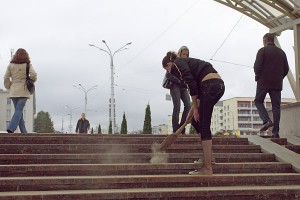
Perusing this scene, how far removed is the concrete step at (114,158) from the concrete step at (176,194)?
3.88 ft

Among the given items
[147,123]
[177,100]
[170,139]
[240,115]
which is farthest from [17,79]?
[240,115]

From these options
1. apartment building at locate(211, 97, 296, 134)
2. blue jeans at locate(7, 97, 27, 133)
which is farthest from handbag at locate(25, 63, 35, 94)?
apartment building at locate(211, 97, 296, 134)

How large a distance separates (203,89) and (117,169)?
1651 mm

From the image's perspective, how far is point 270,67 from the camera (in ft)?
25.8

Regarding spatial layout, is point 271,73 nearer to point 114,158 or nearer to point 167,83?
point 167,83

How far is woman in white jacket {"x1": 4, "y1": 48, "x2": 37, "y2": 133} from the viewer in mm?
8227

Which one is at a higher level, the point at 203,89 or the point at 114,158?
the point at 203,89

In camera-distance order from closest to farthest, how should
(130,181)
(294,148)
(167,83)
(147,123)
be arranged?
(130,181), (294,148), (167,83), (147,123)

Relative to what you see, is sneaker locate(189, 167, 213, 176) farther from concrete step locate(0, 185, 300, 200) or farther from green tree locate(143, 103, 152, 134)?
green tree locate(143, 103, 152, 134)

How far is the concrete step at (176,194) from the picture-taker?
4.53m

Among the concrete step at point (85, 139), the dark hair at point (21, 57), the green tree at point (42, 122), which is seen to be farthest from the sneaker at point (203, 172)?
the green tree at point (42, 122)

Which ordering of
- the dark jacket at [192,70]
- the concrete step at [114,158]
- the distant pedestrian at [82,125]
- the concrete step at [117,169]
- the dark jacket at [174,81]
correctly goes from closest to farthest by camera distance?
the dark jacket at [192,70]
the concrete step at [117,169]
the concrete step at [114,158]
the dark jacket at [174,81]
the distant pedestrian at [82,125]

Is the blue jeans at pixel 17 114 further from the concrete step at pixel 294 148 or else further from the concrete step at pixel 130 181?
the concrete step at pixel 294 148

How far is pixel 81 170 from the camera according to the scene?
549cm
